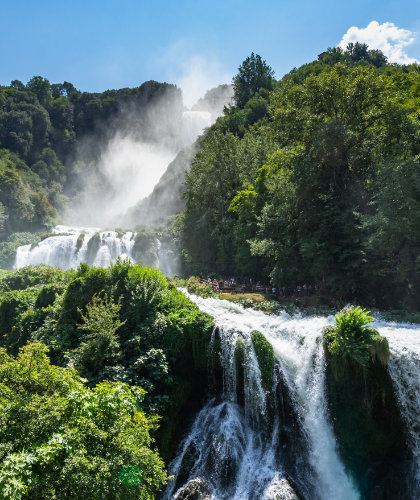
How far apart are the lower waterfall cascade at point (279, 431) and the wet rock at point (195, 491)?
0.17 metres

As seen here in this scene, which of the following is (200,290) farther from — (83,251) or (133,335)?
(83,251)

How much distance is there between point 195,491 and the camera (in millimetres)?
9086

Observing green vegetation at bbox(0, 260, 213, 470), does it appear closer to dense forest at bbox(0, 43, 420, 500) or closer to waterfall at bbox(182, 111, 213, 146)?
dense forest at bbox(0, 43, 420, 500)

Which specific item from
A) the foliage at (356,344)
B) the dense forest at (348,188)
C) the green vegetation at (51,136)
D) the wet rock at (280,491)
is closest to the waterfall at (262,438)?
the wet rock at (280,491)

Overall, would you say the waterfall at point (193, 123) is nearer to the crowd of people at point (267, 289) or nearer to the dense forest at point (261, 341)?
the dense forest at point (261, 341)

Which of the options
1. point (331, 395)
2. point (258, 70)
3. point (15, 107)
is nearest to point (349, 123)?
point (331, 395)

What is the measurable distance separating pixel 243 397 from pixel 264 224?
46.4 feet

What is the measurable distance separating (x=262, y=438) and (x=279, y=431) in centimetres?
61

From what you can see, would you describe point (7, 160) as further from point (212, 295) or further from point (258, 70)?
point (212, 295)

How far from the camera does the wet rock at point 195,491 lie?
8.99 meters

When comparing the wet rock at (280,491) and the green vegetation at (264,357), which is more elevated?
the green vegetation at (264,357)

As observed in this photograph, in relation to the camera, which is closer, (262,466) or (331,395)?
(262,466)

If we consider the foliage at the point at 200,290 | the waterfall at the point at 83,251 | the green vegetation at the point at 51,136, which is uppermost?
the green vegetation at the point at 51,136

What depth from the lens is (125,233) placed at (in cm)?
4709
